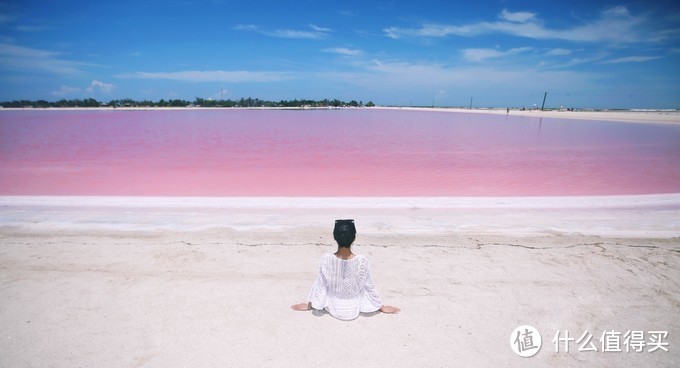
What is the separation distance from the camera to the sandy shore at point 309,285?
9.77 feet

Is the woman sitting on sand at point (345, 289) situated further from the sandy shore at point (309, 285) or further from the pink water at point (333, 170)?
the pink water at point (333, 170)

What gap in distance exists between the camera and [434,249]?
4922 mm

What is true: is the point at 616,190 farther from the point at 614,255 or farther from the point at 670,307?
the point at 670,307

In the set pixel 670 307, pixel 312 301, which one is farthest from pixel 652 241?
pixel 312 301

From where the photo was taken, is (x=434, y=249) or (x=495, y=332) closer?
(x=495, y=332)

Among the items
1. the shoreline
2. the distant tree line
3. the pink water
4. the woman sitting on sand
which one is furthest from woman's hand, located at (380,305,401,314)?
the distant tree line

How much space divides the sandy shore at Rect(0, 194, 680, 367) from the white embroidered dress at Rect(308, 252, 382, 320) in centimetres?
14

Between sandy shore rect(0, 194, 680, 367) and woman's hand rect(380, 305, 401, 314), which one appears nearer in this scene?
sandy shore rect(0, 194, 680, 367)

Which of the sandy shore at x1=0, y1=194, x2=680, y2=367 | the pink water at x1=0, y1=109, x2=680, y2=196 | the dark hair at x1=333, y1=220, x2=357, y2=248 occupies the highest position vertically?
the dark hair at x1=333, y1=220, x2=357, y2=248

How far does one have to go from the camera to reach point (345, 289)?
134 inches

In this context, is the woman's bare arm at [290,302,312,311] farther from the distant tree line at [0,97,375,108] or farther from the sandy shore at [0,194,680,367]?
the distant tree line at [0,97,375,108]

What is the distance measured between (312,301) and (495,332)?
1771 mm

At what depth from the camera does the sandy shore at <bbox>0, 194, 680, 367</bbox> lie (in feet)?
9.77

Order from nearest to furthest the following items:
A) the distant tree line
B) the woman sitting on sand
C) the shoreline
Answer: the woman sitting on sand → the shoreline → the distant tree line
